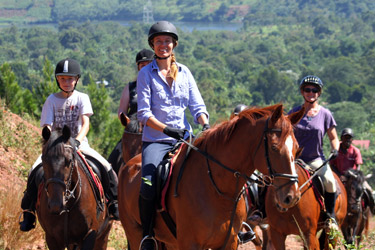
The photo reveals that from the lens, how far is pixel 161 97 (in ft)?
21.0

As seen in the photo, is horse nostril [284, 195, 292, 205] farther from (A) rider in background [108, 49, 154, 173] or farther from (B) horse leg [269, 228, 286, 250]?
(A) rider in background [108, 49, 154, 173]

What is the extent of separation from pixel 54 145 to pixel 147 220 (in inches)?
56.6

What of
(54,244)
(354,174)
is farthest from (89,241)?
(354,174)

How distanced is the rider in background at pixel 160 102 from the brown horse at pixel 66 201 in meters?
1.04

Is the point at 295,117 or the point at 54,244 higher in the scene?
the point at 295,117

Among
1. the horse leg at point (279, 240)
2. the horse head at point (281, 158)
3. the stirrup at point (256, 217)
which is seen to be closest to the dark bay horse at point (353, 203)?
the stirrup at point (256, 217)

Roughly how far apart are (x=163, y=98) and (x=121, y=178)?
1.44 m

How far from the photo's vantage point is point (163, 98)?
253 inches

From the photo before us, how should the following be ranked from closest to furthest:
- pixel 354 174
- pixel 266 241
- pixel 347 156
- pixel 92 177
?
pixel 92 177 → pixel 266 241 → pixel 354 174 → pixel 347 156

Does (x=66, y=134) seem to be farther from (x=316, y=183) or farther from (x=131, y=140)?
(x=316, y=183)

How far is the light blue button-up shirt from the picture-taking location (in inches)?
252

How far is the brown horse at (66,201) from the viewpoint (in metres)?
6.86

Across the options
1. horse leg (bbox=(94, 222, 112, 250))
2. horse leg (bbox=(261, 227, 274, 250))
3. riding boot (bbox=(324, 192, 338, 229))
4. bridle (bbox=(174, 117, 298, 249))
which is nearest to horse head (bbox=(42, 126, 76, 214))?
horse leg (bbox=(94, 222, 112, 250))

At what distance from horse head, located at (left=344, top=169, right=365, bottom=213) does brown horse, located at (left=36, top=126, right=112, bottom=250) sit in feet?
18.9
